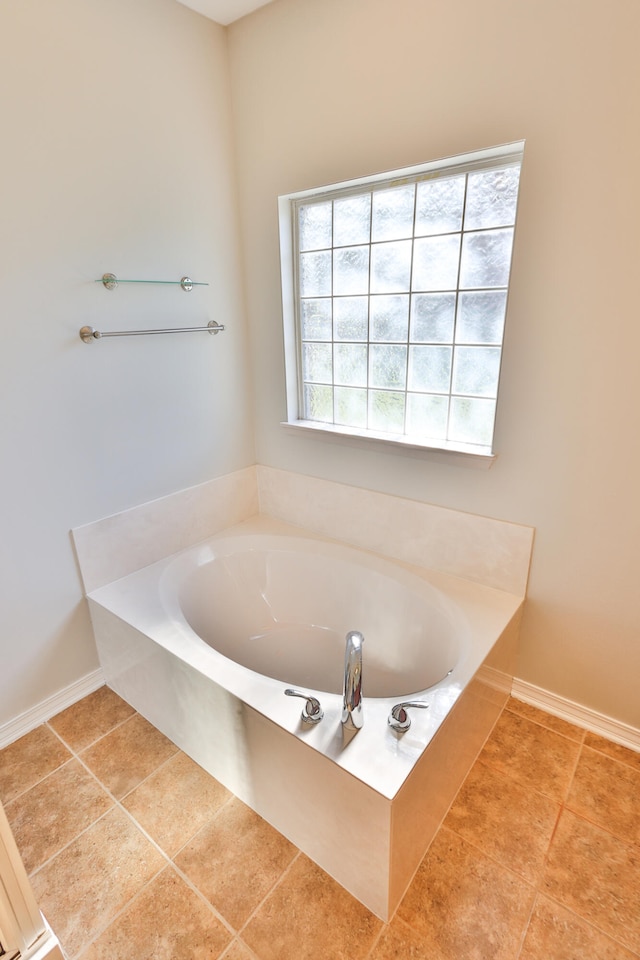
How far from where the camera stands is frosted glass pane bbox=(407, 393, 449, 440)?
78.0 inches

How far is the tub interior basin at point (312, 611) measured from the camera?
1.92 m

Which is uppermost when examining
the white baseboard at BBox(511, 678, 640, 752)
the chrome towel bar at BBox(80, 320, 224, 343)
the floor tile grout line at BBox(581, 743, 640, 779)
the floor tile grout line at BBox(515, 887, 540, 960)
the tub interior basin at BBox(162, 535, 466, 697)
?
the chrome towel bar at BBox(80, 320, 224, 343)

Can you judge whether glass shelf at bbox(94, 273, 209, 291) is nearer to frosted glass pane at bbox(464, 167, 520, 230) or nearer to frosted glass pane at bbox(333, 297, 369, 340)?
frosted glass pane at bbox(333, 297, 369, 340)

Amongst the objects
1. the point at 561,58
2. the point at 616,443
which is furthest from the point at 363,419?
the point at 561,58

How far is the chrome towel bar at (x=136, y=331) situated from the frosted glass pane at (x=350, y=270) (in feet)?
1.92

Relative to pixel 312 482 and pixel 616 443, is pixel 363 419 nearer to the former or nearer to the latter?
pixel 312 482

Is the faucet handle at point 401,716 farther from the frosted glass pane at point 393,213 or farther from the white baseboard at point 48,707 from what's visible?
the frosted glass pane at point 393,213

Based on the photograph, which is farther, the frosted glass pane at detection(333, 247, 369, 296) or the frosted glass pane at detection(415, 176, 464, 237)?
the frosted glass pane at detection(333, 247, 369, 296)

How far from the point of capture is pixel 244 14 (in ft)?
6.49

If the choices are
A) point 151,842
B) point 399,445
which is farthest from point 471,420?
point 151,842

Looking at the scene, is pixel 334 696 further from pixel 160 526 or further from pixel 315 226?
pixel 315 226

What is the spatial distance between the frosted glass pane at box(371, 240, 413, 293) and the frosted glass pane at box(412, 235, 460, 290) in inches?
1.6

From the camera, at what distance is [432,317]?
1909 millimetres

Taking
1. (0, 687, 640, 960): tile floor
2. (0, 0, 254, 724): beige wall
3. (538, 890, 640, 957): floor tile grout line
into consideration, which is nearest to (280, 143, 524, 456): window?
Result: (0, 0, 254, 724): beige wall
